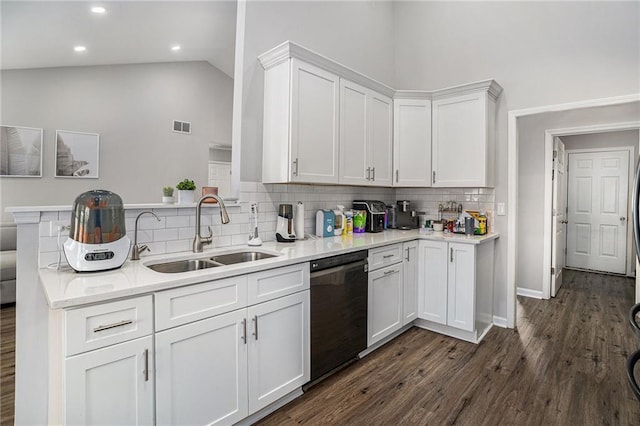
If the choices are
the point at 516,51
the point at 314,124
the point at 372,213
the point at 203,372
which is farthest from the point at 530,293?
the point at 203,372

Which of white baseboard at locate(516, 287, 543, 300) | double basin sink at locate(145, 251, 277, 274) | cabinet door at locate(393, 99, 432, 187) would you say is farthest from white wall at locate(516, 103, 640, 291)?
double basin sink at locate(145, 251, 277, 274)

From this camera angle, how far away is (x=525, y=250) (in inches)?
173

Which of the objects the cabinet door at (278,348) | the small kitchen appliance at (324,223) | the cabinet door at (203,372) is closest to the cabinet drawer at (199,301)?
the cabinet door at (203,372)

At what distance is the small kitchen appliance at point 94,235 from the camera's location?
156 centimetres

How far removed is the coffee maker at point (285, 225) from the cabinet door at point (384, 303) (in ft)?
2.32

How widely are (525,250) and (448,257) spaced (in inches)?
81.5

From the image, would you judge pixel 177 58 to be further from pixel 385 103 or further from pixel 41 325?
pixel 385 103

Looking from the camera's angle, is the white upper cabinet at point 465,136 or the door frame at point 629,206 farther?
the door frame at point 629,206

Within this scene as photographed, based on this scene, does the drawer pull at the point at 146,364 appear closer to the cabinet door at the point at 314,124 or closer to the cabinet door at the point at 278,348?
the cabinet door at the point at 278,348

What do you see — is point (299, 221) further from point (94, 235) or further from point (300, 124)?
point (94, 235)

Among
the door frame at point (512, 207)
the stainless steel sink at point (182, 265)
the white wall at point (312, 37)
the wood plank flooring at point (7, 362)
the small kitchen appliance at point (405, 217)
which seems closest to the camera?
the wood plank flooring at point (7, 362)

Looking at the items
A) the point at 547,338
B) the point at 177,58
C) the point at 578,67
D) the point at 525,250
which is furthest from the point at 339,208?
the point at 525,250

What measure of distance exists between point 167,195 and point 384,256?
66.9 inches

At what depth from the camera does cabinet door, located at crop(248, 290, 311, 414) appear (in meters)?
1.82
